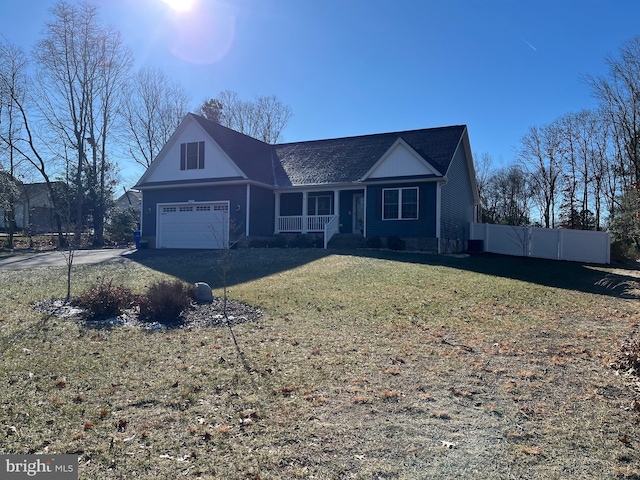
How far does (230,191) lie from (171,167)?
405 cm

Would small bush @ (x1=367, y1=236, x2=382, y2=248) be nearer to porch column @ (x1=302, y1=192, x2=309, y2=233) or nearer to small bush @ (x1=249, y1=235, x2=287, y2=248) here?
porch column @ (x1=302, y1=192, x2=309, y2=233)

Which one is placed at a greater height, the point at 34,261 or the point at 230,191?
the point at 230,191

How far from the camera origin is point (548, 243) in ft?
72.1

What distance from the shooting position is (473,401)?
446 cm

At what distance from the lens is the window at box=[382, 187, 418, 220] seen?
800 inches

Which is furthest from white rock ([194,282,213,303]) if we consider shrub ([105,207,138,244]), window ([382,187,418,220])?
shrub ([105,207,138,244])

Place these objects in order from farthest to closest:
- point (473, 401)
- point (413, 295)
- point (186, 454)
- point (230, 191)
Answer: point (230, 191) → point (413, 295) → point (473, 401) → point (186, 454)

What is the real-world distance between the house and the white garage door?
0.17 ft

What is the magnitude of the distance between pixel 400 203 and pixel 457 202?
4.33 m

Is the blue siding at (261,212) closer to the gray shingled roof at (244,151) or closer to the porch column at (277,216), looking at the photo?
the porch column at (277,216)

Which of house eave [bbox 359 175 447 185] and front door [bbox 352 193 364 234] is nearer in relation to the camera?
house eave [bbox 359 175 447 185]

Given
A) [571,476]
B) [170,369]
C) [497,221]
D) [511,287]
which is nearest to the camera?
[571,476]

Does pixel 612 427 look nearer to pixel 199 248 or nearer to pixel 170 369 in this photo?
pixel 170 369

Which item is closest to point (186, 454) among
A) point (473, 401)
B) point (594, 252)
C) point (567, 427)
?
point (473, 401)
